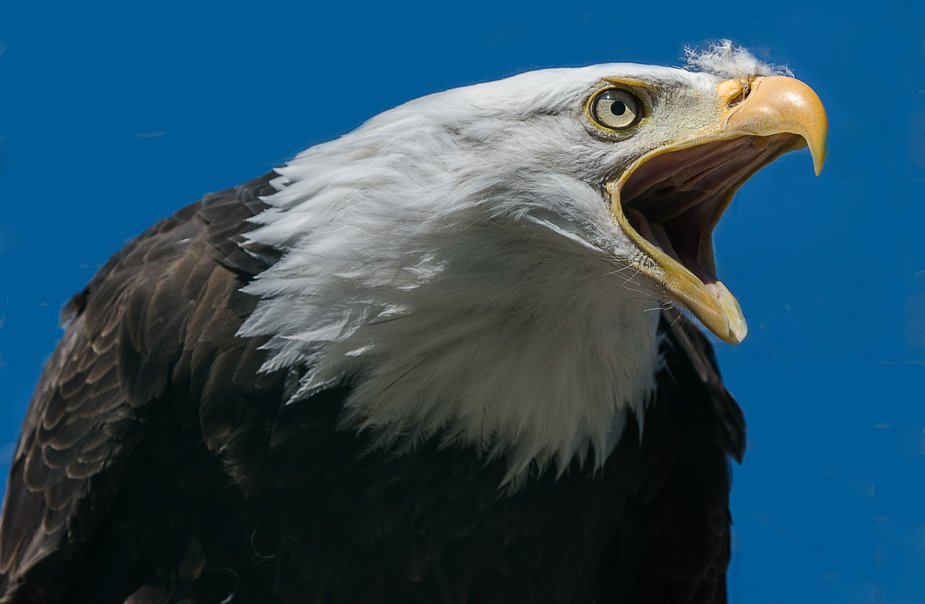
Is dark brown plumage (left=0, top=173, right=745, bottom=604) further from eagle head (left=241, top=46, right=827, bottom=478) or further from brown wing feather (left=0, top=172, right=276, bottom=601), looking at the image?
eagle head (left=241, top=46, right=827, bottom=478)

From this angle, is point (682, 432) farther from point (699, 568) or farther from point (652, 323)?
point (652, 323)

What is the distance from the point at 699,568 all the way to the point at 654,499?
0.82ft

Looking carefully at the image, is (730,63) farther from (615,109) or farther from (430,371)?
(430,371)

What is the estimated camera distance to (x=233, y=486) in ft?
7.13

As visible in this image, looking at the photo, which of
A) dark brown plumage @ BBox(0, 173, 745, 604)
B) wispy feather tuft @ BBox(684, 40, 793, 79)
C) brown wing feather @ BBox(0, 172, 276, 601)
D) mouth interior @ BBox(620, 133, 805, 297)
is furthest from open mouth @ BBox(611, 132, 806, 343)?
brown wing feather @ BBox(0, 172, 276, 601)

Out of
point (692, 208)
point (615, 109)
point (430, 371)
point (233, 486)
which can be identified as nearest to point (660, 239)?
point (692, 208)

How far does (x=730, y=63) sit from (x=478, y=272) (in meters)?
0.69

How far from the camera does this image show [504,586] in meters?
2.39

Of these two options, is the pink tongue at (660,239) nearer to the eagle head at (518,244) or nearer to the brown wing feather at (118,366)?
the eagle head at (518,244)

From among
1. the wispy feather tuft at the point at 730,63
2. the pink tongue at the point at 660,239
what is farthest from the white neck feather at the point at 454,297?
the wispy feather tuft at the point at 730,63

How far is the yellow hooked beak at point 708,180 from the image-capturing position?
172 centimetres

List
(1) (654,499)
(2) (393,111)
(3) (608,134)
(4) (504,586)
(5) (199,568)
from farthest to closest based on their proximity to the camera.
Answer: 1. (1) (654,499)
2. (4) (504,586)
3. (5) (199,568)
4. (2) (393,111)
5. (3) (608,134)

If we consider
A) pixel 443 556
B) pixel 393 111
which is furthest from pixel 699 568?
pixel 393 111

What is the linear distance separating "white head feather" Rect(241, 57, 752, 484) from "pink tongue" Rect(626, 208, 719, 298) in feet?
0.40
